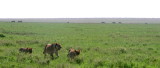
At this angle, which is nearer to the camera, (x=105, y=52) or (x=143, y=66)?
(x=143, y=66)

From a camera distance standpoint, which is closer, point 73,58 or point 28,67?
point 28,67

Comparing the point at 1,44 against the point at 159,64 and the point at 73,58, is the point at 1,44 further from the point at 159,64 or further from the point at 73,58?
the point at 159,64

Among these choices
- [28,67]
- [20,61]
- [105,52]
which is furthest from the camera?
[105,52]

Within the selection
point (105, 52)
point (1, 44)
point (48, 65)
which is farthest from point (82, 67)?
point (1, 44)

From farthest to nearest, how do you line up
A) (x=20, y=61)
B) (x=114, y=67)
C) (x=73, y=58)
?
(x=73, y=58) < (x=20, y=61) < (x=114, y=67)

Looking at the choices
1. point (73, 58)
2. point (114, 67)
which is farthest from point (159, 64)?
point (73, 58)

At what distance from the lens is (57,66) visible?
11.0 metres

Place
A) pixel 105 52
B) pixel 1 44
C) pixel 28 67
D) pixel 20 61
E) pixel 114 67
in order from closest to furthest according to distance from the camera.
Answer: pixel 28 67, pixel 114 67, pixel 20 61, pixel 105 52, pixel 1 44

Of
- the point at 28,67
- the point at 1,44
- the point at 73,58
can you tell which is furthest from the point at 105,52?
the point at 1,44

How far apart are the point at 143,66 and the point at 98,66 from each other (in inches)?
85.3

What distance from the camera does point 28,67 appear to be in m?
10.6

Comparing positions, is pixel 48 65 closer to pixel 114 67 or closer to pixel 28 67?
pixel 28 67

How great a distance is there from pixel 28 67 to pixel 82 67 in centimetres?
246

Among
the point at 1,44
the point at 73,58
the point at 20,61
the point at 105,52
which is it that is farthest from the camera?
the point at 1,44
